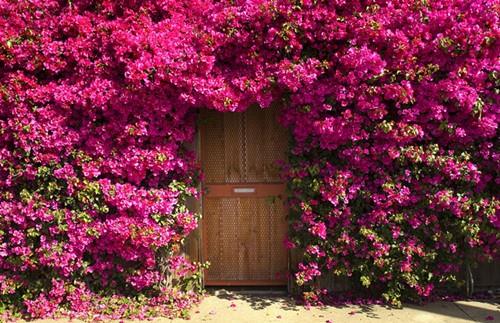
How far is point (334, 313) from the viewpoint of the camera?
14.4ft

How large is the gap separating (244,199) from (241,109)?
108 centimetres

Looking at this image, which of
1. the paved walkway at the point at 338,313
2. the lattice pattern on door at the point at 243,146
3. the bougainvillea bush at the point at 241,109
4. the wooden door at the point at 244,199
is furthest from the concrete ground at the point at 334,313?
the lattice pattern on door at the point at 243,146

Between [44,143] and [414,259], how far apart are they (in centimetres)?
346

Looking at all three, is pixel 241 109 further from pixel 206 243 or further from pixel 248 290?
pixel 248 290

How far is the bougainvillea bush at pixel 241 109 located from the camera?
13.3 ft

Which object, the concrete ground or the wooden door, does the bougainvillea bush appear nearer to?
the concrete ground

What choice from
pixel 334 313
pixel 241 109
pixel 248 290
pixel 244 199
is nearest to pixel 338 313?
pixel 334 313

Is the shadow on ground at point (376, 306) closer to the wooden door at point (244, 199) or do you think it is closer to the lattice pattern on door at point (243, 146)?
the wooden door at point (244, 199)

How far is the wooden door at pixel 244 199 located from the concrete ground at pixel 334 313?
1.36 feet

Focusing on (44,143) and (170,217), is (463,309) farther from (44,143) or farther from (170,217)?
(44,143)


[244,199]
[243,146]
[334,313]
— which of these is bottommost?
[334,313]

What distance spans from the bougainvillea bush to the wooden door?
1.44ft

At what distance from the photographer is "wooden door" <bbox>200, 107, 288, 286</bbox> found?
494 cm

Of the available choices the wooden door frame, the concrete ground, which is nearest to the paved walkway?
the concrete ground
